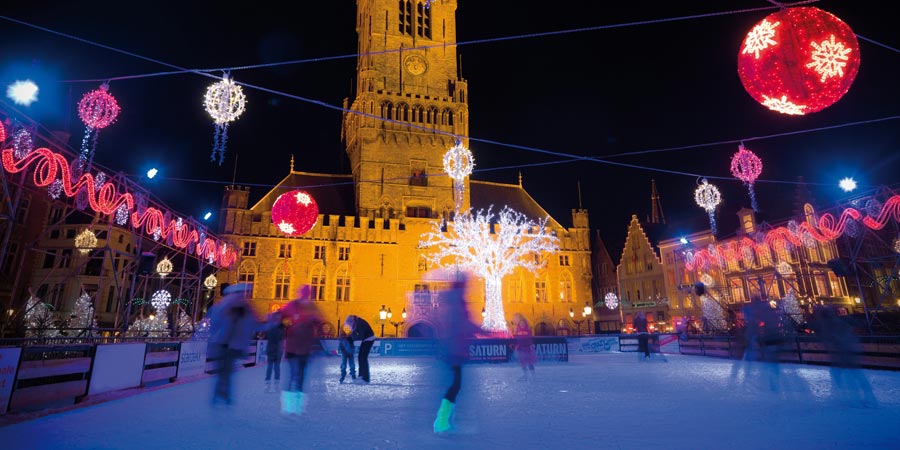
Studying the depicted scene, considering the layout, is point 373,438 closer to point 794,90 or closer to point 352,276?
point 794,90

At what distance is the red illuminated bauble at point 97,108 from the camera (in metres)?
8.21

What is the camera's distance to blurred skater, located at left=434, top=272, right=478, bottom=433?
4.70 metres

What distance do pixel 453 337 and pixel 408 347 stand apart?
53.7ft

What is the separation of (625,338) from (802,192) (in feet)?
59.1

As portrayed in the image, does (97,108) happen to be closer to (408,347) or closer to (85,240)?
(85,240)

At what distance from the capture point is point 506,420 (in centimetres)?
542

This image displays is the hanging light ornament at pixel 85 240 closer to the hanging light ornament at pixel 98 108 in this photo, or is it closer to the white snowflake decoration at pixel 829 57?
the hanging light ornament at pixel 98 108

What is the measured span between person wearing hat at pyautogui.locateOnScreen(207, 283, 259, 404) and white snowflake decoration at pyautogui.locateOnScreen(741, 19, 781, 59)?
7673 millimetres

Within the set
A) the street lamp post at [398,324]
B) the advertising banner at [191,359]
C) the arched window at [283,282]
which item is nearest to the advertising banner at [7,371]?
the advertising banner at [191,359]

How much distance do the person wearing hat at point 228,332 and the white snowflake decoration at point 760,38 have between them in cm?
767

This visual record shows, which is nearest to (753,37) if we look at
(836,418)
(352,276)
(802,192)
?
(836,418)

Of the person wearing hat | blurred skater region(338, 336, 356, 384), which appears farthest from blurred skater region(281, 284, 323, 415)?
blurred skater region(338, 336, 356, 384)

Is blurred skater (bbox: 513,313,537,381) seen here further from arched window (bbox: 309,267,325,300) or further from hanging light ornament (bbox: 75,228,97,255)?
arched window (bbox: 309,267,325,300)

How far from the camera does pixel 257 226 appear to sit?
30141mm
